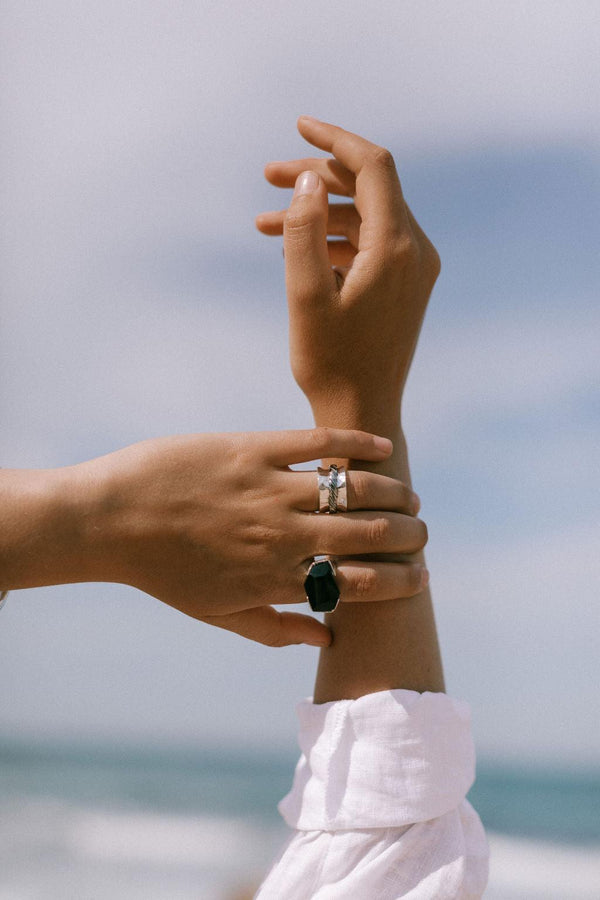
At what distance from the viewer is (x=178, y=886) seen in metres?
7.48

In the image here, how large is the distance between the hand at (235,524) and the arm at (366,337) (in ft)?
0.26

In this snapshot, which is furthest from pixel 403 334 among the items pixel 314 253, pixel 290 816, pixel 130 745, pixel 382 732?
pixel 130 745

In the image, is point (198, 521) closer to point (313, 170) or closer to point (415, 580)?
point (415, 580)

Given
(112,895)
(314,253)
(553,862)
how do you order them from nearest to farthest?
(314,253) → (112,895) → (553,862)

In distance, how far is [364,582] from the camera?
3.63ft

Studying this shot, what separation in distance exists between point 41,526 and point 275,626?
1.29ft

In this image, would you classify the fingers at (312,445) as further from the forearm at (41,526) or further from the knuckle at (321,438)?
the forearm at (41,526)

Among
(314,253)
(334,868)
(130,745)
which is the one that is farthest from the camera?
(130,745)

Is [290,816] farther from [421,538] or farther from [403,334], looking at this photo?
[403,334]

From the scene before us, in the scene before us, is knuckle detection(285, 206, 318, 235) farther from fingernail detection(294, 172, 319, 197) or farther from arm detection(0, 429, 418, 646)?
arm detection(0, 429, 418, 646)

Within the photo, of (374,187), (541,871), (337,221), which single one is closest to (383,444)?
(374,187)

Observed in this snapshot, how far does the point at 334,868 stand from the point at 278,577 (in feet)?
1.19

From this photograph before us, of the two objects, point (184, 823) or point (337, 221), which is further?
point (184, 823)

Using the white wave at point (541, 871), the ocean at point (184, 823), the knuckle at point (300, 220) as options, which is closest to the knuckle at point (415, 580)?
the knuckle at point (300, 220)
